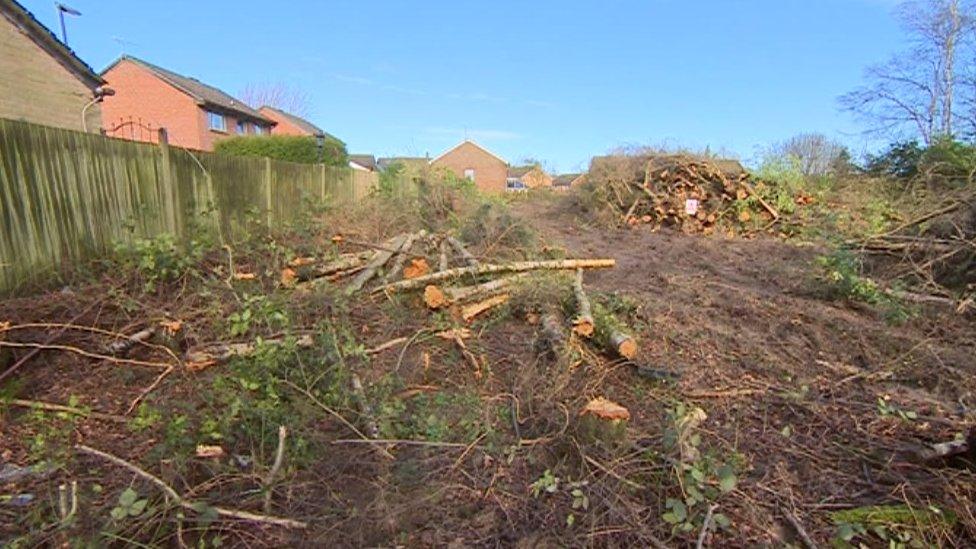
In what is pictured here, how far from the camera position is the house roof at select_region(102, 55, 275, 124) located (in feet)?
88.1

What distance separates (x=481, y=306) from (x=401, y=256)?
5.01 ft

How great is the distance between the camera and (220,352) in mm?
3484

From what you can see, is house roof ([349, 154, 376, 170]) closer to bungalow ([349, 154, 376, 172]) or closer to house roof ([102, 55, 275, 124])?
bungalow ([349, 154, 376, 172])

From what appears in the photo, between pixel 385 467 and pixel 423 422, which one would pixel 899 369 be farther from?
pixel 385 467

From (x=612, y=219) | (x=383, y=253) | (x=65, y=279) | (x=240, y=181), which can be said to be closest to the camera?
(x=65, y=279)

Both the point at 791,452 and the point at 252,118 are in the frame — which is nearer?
the point at 791,452

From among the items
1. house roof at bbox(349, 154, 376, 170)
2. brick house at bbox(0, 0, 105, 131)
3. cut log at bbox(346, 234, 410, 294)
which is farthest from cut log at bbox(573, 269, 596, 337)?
house roof at bbox(349, 154, 376, 170)

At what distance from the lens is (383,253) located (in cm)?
567

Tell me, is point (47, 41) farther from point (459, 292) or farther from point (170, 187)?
point (459, 292)

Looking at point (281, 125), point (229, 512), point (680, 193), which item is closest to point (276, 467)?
point (229, 512)

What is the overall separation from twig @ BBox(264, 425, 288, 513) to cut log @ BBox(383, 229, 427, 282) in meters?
2.56

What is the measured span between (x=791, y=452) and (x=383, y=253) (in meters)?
4.33

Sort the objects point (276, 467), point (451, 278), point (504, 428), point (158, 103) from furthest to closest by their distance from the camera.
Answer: point (158, 103) < point (451, 278) < point (504, 428) < point (276, 467)

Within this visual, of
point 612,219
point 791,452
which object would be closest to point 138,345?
point 791,452
